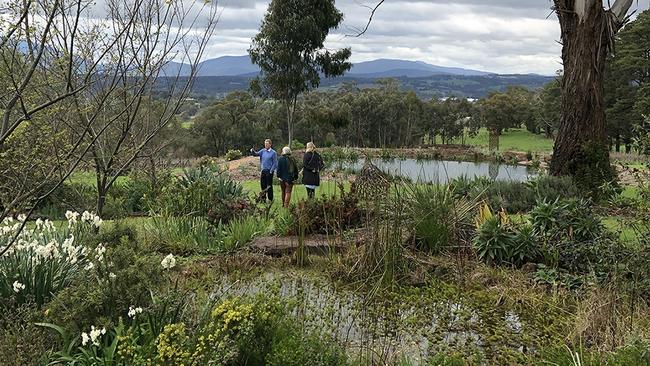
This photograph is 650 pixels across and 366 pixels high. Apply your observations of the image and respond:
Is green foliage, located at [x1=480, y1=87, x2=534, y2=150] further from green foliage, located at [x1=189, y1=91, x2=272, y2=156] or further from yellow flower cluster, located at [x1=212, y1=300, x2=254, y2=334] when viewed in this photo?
yellow flower cluster, located at [x1=212, y1=300, x2=254, y2=334]

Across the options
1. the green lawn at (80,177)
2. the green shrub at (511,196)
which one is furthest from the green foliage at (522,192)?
the green lawn at (80,177)

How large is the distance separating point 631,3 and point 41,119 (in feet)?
33.4

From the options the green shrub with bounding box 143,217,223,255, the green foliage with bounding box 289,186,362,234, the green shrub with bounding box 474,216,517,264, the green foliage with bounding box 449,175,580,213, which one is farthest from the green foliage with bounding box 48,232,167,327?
the green foliage with bounding box 449,175,580,213

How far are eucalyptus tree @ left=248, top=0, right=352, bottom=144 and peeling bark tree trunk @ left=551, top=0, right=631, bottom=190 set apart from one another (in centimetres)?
1638

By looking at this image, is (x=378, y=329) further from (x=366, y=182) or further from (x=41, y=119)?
(x=41, y=119)

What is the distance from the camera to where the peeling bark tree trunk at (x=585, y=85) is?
10.4 meters

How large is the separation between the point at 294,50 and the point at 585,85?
1767 cm

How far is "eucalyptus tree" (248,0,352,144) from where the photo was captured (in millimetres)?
25922

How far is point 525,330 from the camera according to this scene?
15.8ft

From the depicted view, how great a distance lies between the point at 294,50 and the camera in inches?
1047

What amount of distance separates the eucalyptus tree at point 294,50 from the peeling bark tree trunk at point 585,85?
53.7ft

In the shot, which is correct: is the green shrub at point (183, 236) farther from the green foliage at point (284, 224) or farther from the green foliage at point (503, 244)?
the green foliage at point (503, 244)

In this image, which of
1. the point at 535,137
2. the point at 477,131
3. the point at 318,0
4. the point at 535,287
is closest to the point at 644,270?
the point at 535,287

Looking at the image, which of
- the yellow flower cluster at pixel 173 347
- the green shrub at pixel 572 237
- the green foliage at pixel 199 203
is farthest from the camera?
the green foliage at pixel 199 203
